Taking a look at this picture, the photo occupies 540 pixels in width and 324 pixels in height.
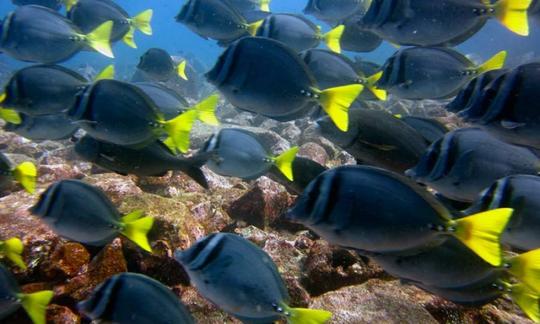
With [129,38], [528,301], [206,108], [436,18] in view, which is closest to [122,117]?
[206,108]

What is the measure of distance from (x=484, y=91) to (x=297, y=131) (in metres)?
8.78

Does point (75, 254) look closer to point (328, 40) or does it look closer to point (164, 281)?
point (164, 281)

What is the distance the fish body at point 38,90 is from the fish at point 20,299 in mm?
1683

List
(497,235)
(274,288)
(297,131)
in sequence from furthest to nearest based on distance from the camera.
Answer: (297,131), (274,288), (497,235)

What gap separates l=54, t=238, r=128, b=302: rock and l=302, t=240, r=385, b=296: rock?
5.97ft

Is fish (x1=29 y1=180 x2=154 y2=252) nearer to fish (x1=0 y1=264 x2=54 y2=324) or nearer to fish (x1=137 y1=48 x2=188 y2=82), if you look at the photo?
fish (x1=0 y1=264 x2=54 y2=324)

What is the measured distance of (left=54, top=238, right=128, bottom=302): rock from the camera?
10.8ft

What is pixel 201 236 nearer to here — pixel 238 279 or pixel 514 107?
pixel 238 279

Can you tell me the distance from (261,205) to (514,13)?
11.3 feet

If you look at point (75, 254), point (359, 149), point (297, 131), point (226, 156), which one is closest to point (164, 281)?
point (75, 254)

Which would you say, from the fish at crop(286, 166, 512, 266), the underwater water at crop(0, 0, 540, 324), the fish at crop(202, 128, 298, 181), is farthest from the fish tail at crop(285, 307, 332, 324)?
the fish at crop(202, 128, 298, 181)

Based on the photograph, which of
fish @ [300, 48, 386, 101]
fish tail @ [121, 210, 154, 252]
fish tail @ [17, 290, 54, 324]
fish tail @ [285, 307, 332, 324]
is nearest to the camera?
fish tail @ [285, 307, 332, 324]

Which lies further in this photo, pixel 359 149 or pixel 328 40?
pixel 328 40

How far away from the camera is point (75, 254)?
3.52 meters
